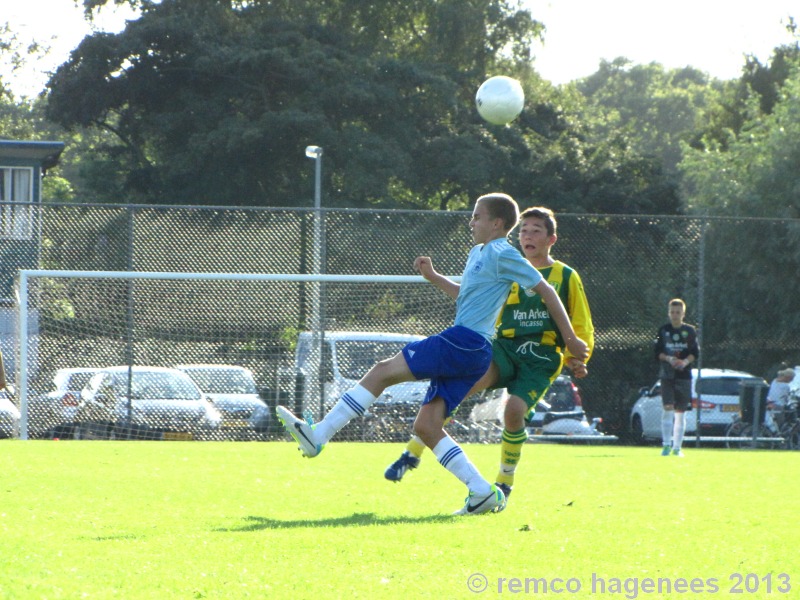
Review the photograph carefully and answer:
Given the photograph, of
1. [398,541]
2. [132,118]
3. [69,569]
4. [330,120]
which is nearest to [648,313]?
[398,541]

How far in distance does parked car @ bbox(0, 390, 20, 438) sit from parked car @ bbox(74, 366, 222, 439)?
27.5 inches

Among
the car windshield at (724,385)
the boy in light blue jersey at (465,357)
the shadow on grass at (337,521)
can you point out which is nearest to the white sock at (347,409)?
the boy in light blue jersey at (465,357)

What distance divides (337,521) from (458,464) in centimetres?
69

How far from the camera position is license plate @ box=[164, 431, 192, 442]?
1405cm

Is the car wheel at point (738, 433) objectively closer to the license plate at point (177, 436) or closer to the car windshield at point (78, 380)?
the license plate at point (177, 436)

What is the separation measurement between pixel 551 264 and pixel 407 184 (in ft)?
86.8

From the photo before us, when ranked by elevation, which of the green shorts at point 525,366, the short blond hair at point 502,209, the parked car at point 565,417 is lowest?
the parked car at point 565,417

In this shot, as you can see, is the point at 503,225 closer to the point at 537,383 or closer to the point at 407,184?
the point at 537,383

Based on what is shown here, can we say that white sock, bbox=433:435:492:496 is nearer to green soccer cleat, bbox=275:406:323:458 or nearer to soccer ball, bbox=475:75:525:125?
green soccer cleat, bbox=275:406:323:458

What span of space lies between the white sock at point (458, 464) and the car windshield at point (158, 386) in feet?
29.4

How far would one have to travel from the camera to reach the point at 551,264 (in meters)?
6.58

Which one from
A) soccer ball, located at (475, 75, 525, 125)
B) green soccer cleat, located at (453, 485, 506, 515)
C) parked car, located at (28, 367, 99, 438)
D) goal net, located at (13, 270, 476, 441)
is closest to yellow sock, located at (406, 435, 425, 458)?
green soccer cleat, located at (453, 485, 506, 515)

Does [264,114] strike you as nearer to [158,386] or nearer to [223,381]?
[223,381]

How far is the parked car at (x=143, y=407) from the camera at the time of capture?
14.0 m
